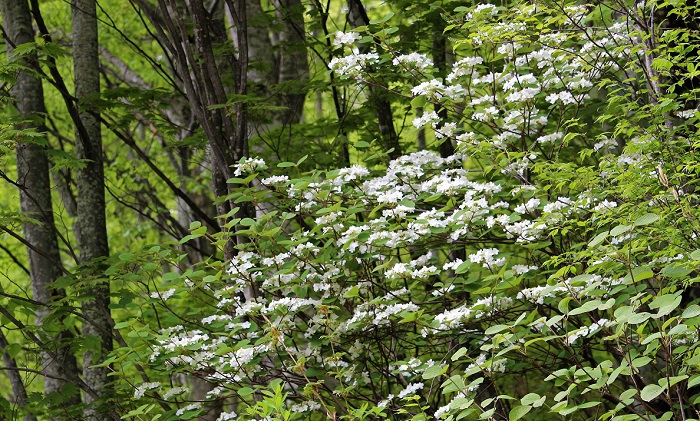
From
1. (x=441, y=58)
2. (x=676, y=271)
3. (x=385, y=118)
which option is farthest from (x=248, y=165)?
(x=441, y=58)

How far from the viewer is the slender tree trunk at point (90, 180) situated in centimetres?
516

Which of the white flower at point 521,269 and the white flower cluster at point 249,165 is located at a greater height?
the white flower cluster at point 249,165

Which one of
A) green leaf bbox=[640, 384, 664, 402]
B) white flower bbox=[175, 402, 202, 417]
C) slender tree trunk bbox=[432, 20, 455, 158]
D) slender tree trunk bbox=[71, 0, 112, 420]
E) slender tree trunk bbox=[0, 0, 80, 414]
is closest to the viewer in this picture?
green leaf bbox=[640, 384, 664, 402]

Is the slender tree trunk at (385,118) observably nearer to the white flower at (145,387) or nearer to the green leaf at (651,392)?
the white flower at (145,387)

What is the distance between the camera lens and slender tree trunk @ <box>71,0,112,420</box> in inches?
203

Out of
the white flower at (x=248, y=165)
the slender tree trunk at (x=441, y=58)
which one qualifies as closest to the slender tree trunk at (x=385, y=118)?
the slender tree trunk at (x=441, y=58)

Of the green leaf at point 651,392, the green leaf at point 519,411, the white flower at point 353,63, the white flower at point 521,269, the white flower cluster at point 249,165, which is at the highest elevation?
the white flower at point 353,63

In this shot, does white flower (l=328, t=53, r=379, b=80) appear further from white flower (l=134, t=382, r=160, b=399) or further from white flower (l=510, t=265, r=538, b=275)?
white flower (l=134, t=382, r=160, b=399)

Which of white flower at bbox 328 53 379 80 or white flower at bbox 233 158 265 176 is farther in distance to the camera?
white flower at bbox 328 53 379 80

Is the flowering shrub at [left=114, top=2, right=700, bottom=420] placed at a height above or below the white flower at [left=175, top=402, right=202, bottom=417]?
above

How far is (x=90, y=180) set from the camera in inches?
218

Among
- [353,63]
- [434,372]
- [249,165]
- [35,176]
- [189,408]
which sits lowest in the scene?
[189,408]

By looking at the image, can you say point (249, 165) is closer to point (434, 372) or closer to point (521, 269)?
point (521, 269)

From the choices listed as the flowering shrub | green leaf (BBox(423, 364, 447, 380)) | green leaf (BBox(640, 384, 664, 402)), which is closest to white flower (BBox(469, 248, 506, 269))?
the flowering shrub
